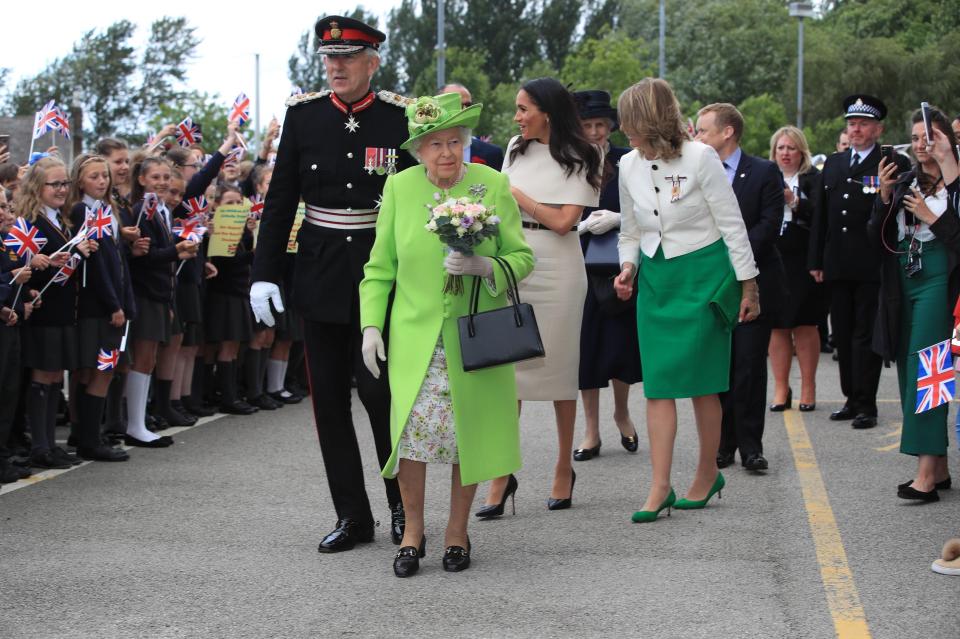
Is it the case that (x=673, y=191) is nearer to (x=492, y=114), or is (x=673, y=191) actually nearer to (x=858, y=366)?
(x=858, y=366)

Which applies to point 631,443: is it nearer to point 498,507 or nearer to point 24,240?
point 498,507

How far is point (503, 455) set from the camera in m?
6.21

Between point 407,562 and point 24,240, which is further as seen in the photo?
point 24,240

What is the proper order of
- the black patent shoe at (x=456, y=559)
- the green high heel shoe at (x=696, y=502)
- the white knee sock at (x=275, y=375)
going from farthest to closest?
the white knee sock at (x=275, y=375)
the green high heel shoe at (x=696, y=502)
the black patent shoe at (x=456, y=559)

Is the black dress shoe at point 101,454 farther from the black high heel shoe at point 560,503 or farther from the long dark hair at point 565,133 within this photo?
the long dark hair at point 565,133

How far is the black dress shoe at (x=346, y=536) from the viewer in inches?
260

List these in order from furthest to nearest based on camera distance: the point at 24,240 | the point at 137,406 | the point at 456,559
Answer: the point at 137,406, the point at 24,240, the point at 456,559

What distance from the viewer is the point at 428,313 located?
614 cm

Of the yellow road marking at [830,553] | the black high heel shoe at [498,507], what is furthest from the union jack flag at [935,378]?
the black high heel shoe at [498,507]

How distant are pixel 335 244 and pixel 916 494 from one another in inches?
133

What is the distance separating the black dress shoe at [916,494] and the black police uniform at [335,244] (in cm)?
275

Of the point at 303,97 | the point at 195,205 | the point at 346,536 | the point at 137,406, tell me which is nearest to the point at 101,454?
the point at 137,406

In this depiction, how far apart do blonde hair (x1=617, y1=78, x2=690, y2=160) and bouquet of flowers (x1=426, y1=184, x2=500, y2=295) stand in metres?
1.58

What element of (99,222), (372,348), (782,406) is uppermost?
(99,222)
